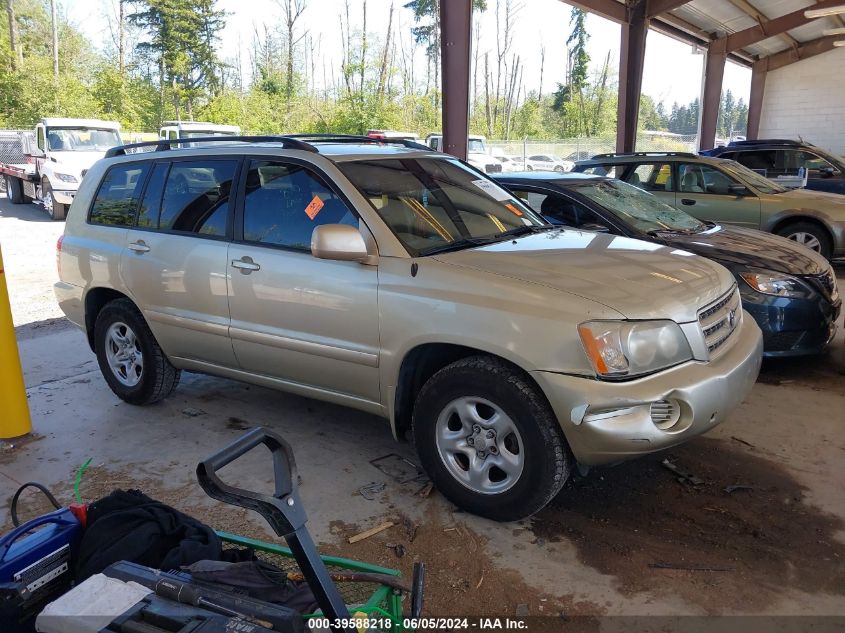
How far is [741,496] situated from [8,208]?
21.1 metres

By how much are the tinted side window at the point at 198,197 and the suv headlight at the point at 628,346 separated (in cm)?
240

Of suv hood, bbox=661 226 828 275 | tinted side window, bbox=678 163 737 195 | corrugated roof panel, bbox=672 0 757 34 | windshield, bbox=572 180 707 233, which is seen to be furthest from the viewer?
corrugated roof panel, bbox=672 0 757 34

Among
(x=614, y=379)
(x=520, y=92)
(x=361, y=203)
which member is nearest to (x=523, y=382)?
(x=614, y=379)

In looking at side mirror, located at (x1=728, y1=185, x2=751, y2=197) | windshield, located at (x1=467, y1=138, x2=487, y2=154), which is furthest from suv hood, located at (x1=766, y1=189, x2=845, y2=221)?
windshield, located at (x1=467, y1=138, x2=487, y2=154)

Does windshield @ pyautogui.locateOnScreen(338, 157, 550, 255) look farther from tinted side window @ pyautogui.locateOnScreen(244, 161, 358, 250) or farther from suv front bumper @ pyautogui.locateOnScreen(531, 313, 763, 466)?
suv front bumper @ pyautogui.locateOnScreen(531, 313, 763, 466)

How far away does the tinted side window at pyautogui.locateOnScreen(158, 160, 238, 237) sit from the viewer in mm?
4312

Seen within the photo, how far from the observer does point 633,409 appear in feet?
9.76

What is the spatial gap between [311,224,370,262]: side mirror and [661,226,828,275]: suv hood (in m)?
3.08

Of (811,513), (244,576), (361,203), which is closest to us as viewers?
(244,576)

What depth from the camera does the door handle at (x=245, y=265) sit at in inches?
Result: 160

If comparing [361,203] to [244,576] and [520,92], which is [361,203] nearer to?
[244,576]

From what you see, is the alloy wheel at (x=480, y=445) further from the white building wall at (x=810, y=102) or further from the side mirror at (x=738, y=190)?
the white building wall at (x=810, y=102)

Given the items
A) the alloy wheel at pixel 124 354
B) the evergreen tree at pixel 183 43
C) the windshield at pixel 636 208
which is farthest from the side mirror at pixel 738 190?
the evergreen tree at pixel 183 43

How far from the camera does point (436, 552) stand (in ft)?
10.3
